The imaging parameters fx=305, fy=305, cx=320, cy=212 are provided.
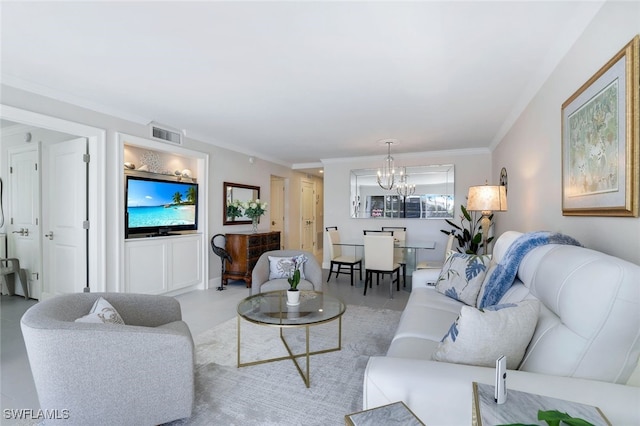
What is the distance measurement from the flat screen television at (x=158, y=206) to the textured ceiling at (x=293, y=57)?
3.05ft

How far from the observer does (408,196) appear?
6062mm

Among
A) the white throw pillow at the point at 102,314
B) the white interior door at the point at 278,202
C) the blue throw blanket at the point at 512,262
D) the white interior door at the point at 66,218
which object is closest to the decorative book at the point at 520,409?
the blue throw blanket at the point at 512,262

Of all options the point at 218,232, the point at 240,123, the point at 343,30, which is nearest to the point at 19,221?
the point at 218,232

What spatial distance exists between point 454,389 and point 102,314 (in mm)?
1835

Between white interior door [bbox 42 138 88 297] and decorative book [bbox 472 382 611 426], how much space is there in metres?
4.06

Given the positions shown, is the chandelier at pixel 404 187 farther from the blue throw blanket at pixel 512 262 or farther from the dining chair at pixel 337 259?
the blue throw blanket at pixel 512 262

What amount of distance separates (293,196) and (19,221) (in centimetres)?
493

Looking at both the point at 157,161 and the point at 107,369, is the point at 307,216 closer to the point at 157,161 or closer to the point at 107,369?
the point at 157,161

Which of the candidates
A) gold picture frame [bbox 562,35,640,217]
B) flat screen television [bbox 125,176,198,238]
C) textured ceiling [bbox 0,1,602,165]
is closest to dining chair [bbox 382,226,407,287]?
textured ceiling [bbox 0,1,602,165]

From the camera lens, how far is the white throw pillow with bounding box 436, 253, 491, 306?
2484mm

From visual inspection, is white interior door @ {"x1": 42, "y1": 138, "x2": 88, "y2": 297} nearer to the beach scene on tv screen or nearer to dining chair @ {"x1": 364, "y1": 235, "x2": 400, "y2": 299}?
the beach scene on tv screen

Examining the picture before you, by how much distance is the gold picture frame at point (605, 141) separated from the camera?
1360mm

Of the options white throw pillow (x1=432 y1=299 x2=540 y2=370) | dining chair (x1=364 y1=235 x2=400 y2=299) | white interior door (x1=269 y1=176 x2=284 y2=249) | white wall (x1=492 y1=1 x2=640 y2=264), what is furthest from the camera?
white interior door (x1=269 y1=176 x2=284 y2=249)

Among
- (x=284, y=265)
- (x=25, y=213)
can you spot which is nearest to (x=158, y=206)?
(x=25, y=213)
